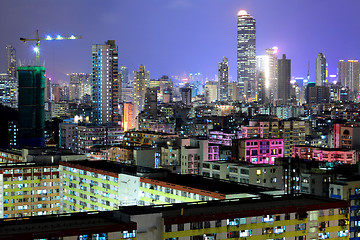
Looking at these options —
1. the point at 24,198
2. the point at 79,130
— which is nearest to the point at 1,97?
the point at 79,130

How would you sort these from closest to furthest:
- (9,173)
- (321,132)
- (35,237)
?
(35,237)
(9,173)
(321,132)

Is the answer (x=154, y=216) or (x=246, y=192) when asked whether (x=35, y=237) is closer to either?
(x=154, y=216)

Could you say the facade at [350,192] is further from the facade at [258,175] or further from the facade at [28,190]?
the facade at [28,190]

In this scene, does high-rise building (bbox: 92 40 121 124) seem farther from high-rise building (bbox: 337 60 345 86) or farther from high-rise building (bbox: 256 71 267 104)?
high-rise building (bbox: 337 60 345 86)

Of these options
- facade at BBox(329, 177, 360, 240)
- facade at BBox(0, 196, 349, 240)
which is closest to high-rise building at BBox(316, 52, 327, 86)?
facade at BBox(329, 177, 360, 240)

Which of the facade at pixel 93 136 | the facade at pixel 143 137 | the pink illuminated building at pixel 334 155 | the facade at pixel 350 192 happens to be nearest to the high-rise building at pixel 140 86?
the facade at pixel 93 136

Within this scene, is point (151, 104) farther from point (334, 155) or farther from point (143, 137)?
point (334, 155)
